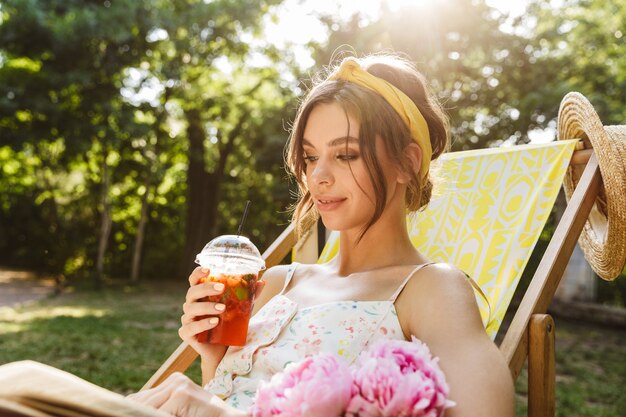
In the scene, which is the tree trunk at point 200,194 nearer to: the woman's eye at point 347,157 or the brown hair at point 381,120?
the brown hair at point 381,120

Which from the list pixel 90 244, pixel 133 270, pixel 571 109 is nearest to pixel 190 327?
pixel 571 109

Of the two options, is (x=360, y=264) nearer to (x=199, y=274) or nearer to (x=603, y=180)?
(x=199, y=274)

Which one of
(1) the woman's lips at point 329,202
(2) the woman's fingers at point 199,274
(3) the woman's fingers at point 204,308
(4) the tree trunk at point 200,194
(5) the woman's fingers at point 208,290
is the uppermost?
(1) the woman's lips at point 329,202

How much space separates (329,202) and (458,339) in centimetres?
64

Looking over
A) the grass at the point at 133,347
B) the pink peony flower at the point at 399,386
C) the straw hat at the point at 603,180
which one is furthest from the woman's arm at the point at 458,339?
the grass at the point at 133,347

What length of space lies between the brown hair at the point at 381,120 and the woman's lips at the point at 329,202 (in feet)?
0.40

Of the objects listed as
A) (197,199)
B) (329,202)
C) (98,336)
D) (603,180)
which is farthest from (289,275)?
(197,199)

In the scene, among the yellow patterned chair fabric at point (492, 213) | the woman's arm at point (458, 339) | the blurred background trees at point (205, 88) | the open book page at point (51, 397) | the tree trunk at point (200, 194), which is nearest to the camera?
the open book page at point (51, 397)

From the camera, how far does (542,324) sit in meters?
1.94

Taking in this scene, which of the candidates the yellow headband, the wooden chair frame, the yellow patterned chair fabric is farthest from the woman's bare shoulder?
the yellow patterned chair fabric

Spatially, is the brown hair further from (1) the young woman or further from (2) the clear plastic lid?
(2) the clear plastic lid

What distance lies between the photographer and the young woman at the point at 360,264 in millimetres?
1736

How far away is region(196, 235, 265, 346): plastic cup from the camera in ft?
5.96

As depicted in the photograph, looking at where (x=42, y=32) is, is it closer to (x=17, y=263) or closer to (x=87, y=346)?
(x=87, y=346)
